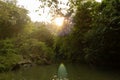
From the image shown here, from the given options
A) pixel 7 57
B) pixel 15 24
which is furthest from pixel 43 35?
pixel 7 57

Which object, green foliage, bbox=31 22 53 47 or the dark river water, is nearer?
the dark river water

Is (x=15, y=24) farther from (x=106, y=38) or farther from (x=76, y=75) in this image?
(x=76, y=75)

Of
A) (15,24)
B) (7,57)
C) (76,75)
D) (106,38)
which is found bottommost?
(76,75)

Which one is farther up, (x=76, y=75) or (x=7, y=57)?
(x=7, y=57)

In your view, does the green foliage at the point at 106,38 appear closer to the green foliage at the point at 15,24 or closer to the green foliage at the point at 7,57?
the green foliage at the point at 7,57

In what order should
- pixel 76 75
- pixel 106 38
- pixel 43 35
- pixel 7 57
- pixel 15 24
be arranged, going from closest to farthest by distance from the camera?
pixel 76 75, pixel 106 38, pixel 7 57, pixel 15 24, pixel 43 35

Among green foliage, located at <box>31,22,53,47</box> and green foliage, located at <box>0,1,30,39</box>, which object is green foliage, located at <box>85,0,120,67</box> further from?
green foliage, located at <box>31,22,53,47</box>

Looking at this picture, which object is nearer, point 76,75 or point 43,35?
point 76,75

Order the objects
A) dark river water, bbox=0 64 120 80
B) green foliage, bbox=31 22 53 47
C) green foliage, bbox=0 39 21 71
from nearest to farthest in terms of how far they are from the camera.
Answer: dark river water, bbox=0 64 120 80 → green foliage, bbox=0 39 21 71 → green foliage, bbox=31 22 53 47

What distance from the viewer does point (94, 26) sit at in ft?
76.5

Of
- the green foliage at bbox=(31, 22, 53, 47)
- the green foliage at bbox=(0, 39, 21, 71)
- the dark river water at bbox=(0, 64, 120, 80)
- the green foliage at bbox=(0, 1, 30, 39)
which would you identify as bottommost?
the dark river water at bbox=(0, 64, 120, 80)

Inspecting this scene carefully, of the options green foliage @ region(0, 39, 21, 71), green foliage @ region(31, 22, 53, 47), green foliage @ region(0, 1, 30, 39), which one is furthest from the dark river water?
green foliage @ region(31, 22, 53, 47)

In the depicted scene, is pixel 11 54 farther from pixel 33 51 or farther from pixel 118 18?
pixel 118 18

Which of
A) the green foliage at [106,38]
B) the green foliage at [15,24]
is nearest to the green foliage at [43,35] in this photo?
the green foliage at [15,24]
